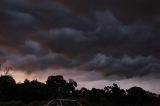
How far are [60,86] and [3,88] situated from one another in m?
26.1

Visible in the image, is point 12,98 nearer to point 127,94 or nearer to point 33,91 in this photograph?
point 33,91

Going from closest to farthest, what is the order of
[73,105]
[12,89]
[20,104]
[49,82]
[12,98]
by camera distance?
[73,105], [20,104], [12,98], [12,89], [49,82]

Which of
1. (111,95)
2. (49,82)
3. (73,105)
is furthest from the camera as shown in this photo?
(49,82)

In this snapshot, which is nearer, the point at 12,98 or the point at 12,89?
the point at 12,98

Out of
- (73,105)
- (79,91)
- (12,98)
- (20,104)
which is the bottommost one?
(73,105)

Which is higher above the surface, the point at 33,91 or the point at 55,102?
the point at 33,91

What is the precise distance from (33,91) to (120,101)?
19749mm

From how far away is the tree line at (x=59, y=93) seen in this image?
89.6 meters

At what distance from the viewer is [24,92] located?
9500cm

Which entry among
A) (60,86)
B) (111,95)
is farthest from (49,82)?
(111,95)

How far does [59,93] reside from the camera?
358ft

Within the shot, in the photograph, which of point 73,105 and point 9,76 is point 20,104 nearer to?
point 73,105

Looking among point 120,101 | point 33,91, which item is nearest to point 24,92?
point 33,91

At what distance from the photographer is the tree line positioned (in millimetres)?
89625
